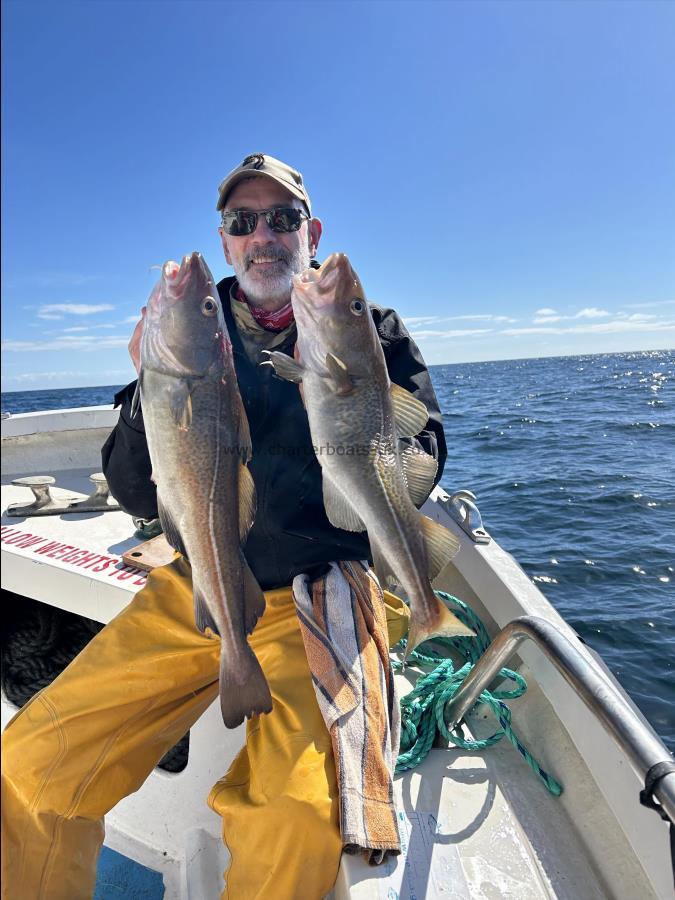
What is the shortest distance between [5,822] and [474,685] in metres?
2.15

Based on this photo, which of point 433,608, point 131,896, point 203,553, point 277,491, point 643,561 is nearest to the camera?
point 203,553

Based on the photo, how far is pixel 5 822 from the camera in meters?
2.25

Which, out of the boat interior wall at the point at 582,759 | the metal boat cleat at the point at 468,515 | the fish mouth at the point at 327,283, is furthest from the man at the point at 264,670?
the metal boat cleat at the point at 468,515

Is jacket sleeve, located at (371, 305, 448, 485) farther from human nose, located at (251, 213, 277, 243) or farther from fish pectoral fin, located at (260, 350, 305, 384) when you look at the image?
fish pectoral fin, located at (260, 350, 305, 384)


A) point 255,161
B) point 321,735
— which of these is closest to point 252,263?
point 255,161

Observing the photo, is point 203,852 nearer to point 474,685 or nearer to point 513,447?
point 474,685

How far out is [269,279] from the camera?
116 inches

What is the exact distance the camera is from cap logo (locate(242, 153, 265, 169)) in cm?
294

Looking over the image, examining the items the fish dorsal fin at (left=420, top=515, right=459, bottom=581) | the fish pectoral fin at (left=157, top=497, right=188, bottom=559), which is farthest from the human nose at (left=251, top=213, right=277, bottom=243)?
the fish dorsal fin at (left=420, top=515, right=459, bottom=581)

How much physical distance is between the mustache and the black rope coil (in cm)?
344

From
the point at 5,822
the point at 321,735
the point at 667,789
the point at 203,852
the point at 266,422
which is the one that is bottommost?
the point at 203,852

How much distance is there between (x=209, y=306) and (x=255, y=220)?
1004 mm

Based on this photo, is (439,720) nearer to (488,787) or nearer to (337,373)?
(488,787)

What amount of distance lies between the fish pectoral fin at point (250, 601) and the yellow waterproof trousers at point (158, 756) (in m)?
0.41
